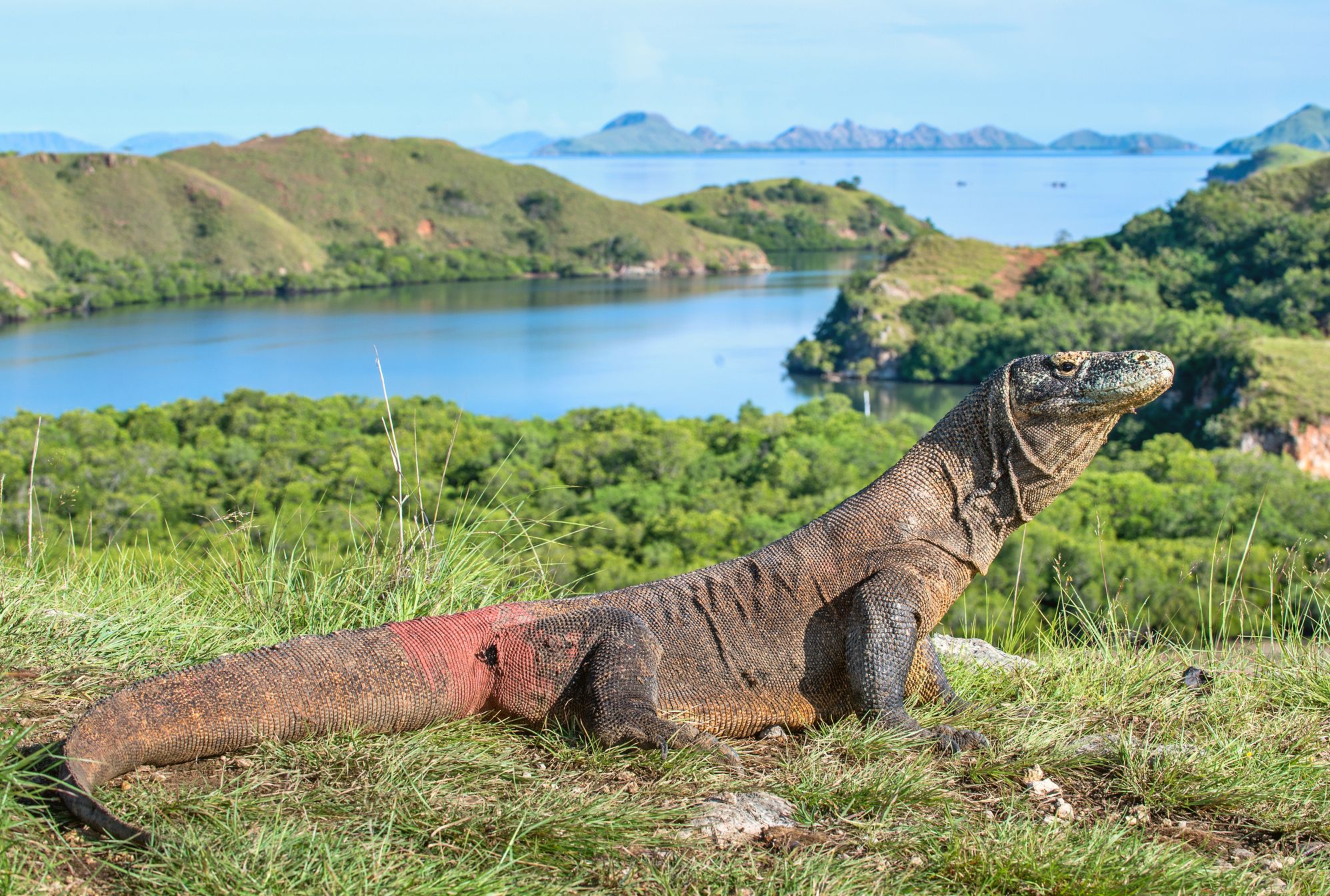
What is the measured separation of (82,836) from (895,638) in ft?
7.28

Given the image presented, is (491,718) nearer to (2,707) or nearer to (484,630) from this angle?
(484,630)

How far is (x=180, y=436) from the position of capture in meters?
41.7

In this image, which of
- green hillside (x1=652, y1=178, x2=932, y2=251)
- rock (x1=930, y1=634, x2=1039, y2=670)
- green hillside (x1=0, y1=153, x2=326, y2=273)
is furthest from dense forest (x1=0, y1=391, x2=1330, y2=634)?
green hillside (x1=652, y1=178, x2=932, y2=251)

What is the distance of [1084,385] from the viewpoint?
3.59 meters

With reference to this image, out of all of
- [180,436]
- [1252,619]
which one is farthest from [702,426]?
[1252,619]

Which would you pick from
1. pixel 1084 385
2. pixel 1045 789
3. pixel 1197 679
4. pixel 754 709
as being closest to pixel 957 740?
pixel 1045 789

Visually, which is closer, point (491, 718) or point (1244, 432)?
point (491, 718)

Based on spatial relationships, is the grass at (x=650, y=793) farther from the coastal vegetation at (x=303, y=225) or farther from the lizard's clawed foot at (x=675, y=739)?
the coastal vegetation at (x=303, y=225)

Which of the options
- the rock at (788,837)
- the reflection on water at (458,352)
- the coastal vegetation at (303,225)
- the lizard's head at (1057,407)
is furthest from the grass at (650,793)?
the coastal vegetation at (303,225)

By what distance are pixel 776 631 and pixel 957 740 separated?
0.63 m

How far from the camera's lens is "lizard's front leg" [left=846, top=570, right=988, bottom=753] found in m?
3.60

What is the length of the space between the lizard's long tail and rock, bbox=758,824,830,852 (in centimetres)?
104

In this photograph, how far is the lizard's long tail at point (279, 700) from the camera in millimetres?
2756

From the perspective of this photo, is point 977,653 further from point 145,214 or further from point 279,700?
point 145,214
